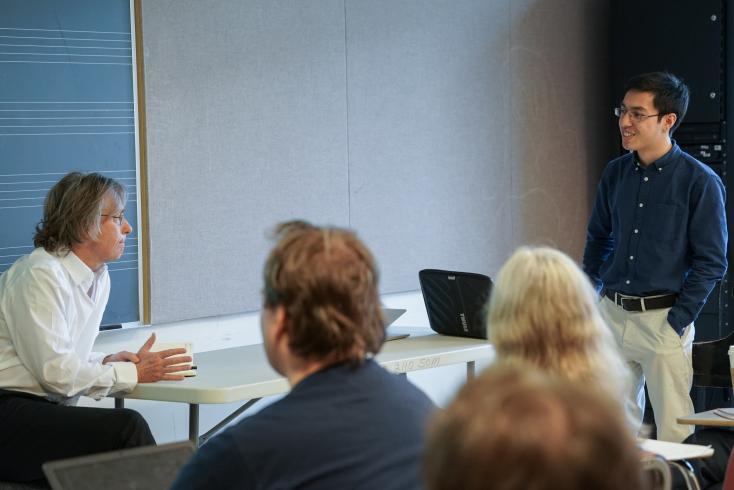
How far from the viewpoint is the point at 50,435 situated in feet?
10.0

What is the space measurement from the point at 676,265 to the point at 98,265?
7.06 ft

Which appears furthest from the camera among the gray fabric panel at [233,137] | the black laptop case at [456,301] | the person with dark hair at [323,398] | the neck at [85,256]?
the gray fabric panel at [233,137]

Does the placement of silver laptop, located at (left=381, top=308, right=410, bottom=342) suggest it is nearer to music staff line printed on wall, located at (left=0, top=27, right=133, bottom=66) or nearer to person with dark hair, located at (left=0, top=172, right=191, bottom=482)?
person with dark hair, located at (left=0, top=172, right=191, bottom=482)

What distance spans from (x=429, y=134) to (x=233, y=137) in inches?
54.6

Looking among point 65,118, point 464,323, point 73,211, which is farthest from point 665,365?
point 65,118

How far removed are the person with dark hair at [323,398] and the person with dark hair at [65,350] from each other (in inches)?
62.3

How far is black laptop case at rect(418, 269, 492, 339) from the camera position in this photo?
12.9ft

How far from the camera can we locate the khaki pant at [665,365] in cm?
401

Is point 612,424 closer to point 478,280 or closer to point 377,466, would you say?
point 377,466

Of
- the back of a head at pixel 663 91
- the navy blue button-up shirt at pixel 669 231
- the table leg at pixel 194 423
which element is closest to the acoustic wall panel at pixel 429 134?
the navy blue button-up shirt at pixel 669 231

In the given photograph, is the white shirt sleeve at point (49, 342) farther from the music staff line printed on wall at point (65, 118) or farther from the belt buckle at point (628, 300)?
the belt buckle at point (628, 300)

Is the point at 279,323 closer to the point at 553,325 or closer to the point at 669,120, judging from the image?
the point at 553,325

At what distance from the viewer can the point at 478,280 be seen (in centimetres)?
386

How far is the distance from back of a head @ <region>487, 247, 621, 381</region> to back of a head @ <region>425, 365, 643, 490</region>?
1.23 metres
